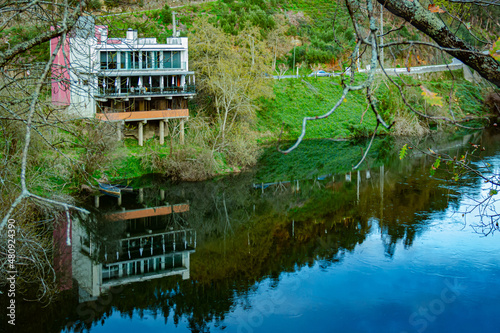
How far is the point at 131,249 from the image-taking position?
49.9 ft

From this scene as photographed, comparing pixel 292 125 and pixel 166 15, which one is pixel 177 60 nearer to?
pixel 292 125

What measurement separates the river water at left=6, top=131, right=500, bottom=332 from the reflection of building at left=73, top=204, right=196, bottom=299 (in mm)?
55

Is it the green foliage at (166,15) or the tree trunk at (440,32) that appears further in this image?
the green foliage at (166,15)

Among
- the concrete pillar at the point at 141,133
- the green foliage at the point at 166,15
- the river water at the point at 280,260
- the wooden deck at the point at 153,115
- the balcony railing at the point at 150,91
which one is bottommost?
the river water at the point at 280,260

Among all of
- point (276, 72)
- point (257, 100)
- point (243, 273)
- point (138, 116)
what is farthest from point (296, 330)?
point (276, 72)

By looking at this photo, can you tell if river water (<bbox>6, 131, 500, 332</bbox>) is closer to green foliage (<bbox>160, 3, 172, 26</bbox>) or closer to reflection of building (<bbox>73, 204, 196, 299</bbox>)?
reflection of building (<bbox>73, 204, 196, 299</bbox>)

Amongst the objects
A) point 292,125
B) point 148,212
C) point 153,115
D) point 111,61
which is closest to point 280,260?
point 148,212

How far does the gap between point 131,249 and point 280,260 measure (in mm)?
4751

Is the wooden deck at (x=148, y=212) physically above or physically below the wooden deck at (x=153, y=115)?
below

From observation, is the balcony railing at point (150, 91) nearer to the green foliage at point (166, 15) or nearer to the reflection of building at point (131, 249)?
the reflection of building at point (131, 249)

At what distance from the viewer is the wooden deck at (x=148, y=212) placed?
17.9 m

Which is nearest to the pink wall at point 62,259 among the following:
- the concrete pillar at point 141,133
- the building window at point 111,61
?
the building window at point 111,61

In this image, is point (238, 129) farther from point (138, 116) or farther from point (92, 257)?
point (92, 257)

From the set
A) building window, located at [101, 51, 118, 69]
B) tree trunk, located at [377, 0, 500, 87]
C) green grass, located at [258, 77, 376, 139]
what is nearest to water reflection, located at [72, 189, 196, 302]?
building window, located at [101, 51, 118, 69]
